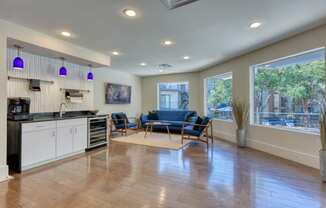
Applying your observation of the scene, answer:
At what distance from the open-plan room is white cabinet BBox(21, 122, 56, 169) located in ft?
0.06

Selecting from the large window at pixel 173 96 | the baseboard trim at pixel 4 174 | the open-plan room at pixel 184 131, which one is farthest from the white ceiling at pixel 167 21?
the large window at pixel 173 96

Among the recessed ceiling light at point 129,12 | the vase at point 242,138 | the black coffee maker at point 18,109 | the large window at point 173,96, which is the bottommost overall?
the vase at point 242,138

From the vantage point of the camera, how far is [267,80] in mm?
4672

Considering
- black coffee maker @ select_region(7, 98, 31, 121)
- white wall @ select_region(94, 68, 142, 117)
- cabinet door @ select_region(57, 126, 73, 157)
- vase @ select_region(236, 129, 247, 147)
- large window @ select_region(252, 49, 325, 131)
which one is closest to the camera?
black coffee maker @ select_region(7, 98, 31, 121)

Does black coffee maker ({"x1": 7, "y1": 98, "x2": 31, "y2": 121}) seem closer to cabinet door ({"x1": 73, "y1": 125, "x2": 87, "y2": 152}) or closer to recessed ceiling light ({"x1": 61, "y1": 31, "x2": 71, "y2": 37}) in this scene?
cabinet door ({"x1": 73, "y1": 125, "x2": 87, "y2": 152})

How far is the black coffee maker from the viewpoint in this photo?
3416 millimetres

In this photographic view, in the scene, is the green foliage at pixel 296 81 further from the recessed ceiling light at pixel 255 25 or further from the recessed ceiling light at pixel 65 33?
the recessed ceiling light at pixel 65 33

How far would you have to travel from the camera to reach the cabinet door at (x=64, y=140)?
3.94 m

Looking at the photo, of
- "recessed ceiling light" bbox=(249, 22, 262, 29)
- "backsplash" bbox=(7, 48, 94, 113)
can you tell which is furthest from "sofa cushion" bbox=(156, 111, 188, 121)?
"recessed ceiling light" bbox=(249, 22, 262, 29)

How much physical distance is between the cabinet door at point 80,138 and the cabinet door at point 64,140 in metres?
0.12

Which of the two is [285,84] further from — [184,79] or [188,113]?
[184,79]

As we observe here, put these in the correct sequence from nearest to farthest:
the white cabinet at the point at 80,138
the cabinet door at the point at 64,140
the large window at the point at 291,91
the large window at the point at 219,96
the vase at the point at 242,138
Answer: the large window at the point at 291,91 → the cabinet door at the point at 64,140 → the white cabinet at the point at 80,138 → the vase at the point at 242,138 → the large window at the point at 219,96

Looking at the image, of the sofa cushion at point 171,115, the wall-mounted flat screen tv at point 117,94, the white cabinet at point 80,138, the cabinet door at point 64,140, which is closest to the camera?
the cabinet door at point 64,140

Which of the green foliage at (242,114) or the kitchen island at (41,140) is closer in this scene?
the kitchen island at (41,140)
